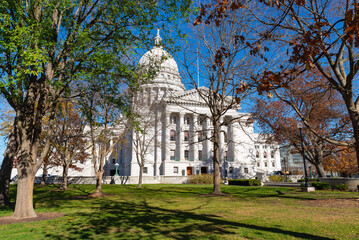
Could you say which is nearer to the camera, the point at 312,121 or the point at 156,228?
the point at 156,228

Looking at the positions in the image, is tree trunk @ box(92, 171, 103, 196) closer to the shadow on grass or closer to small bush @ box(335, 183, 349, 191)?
the shadow on grass

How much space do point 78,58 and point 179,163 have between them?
48382 millimetres

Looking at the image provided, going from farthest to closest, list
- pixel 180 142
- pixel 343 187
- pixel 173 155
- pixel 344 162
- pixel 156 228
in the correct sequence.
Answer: pixel 173 155
pixel 180 142
pixel 344 162
pixel 343 187
pixel 156 228

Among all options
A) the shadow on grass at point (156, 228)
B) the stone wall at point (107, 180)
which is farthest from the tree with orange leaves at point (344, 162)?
the shadow on grass at point (156, 228)

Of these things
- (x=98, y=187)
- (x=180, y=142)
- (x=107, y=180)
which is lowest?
(x=107, y=180)

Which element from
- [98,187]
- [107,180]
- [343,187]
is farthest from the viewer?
[107,180]

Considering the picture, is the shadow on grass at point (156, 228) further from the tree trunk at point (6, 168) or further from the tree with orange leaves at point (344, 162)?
the tree with orange leaves at point (344, 162)

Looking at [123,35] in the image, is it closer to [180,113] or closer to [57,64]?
[57,64]

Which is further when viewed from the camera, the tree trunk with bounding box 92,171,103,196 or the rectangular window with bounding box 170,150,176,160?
the rectangular window with bounding box 170,150,176,160

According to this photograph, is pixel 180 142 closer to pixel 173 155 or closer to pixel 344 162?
pixel 173 155

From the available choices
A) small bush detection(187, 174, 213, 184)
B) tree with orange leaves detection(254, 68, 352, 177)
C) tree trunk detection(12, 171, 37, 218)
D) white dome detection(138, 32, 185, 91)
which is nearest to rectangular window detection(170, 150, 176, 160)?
white dome detection(138, 32, 185, 91)

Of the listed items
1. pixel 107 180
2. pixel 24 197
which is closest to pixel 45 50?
pixel 24 197

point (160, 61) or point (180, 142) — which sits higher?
point (160, 61)

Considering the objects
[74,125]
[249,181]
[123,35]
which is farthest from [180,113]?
[123,35]
